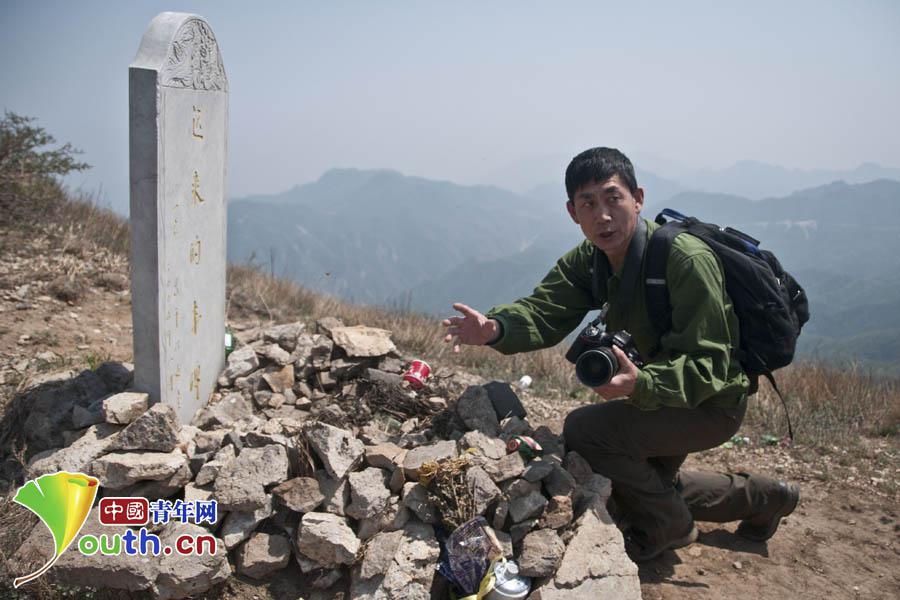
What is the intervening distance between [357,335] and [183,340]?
1212 millimetres

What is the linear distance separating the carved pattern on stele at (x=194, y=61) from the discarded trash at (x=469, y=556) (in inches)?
101

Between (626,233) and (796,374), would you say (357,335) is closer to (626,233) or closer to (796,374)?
(626,233)

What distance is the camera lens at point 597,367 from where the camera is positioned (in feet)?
8.56

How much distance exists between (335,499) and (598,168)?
1.99m

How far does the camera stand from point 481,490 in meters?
2.82

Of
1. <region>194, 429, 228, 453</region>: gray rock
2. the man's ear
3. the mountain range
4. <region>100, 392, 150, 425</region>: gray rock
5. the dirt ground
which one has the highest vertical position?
the man's ear

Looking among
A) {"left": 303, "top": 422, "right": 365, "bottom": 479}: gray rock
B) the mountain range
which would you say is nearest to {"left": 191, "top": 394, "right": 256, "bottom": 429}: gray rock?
{"left": 303, "top": 422, "right": 365, "bottom": 479}: gray rock

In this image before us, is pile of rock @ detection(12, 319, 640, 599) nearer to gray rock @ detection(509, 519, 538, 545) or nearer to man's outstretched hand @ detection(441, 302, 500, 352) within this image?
gray rock @ detection(509, 519, 538, 545)

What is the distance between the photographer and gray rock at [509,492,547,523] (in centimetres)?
289

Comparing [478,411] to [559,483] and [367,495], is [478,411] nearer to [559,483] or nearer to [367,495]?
[559,483]

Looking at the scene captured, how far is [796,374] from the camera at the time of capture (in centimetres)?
629

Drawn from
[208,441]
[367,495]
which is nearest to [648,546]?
[367,495]

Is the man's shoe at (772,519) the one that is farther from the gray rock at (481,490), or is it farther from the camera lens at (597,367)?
the gray rock at (481,490)

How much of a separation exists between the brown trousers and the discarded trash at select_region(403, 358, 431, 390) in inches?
42.4
